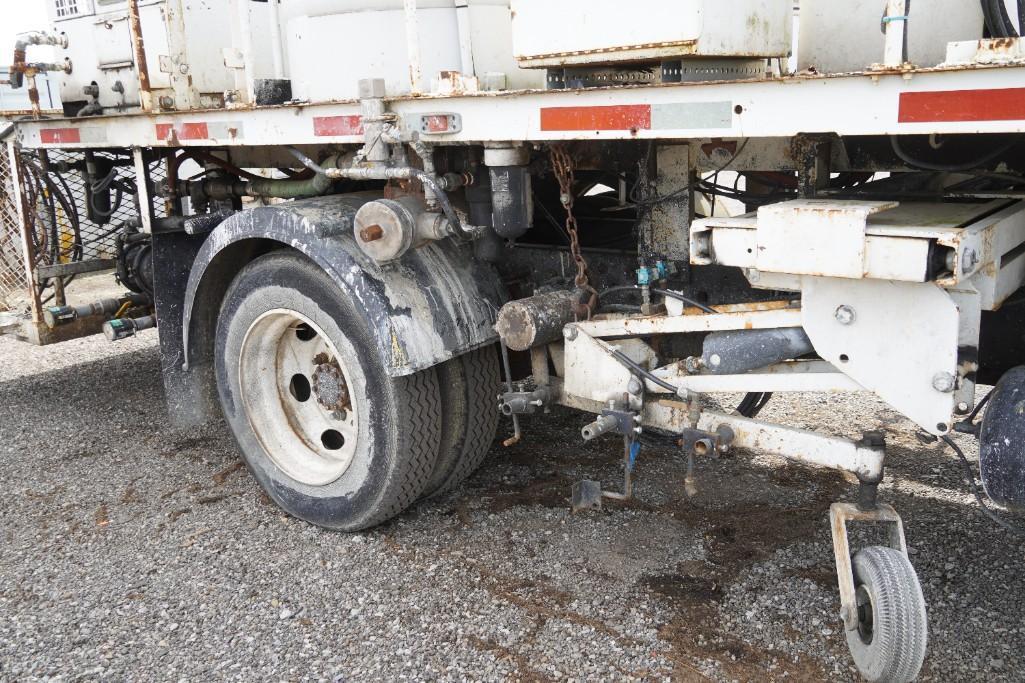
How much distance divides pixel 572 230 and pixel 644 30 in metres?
0.79

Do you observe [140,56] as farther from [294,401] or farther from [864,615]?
[864,615]

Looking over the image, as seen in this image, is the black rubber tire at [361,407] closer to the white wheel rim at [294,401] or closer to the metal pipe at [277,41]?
the white wheel rim at [294,401]

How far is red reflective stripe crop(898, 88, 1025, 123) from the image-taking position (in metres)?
2.01

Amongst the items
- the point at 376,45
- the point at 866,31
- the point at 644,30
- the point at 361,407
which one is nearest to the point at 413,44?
the point at 376,45

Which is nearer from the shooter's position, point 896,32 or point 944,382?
point 896,32

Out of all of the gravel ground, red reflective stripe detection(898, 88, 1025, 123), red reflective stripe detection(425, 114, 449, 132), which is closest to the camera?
red reflective stripe detection(898, 88, 1025, 123)

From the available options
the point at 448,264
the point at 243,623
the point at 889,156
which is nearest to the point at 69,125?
the point at 448,264

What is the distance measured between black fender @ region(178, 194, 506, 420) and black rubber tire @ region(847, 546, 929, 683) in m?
1.43

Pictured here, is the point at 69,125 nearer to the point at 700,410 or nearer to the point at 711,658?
the point at 700,410

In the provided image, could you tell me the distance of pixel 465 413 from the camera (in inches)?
137

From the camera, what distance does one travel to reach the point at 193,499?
13.0ft

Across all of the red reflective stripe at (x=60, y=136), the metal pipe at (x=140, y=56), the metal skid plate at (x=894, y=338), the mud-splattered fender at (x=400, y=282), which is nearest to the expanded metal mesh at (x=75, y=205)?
the red reflective stripe at (x=60, y=136)

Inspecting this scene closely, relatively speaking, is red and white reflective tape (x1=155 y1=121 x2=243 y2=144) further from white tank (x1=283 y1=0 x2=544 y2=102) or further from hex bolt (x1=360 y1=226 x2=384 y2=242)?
hex bolt (x1=360 y1=226 x2=384 y2=242)

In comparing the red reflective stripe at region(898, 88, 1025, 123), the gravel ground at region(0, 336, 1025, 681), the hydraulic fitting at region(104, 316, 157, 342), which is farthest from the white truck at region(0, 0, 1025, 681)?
the hydraulic fitting at region(104, 316, 157, 342)
